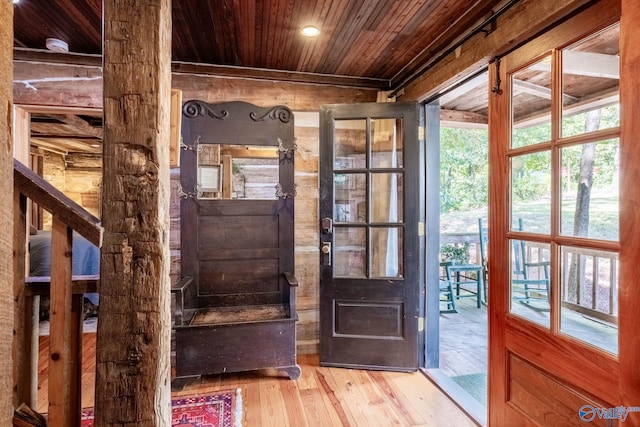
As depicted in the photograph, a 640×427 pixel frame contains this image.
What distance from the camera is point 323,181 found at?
246 cm

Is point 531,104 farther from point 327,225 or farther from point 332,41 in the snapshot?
point 327,225

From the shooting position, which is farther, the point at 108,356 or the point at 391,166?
the point at 391,166

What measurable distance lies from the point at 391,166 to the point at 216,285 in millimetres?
1712

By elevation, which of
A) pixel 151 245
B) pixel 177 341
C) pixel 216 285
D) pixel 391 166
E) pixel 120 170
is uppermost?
pixel 391 166

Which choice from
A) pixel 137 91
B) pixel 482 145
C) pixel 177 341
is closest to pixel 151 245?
pixel 137 91

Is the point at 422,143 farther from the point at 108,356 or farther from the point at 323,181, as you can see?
the point at 108,356

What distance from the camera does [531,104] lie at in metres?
1.49

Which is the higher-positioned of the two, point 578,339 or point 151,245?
point 151,245

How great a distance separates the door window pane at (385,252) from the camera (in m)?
2.44

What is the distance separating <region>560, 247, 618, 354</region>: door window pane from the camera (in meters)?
1.16

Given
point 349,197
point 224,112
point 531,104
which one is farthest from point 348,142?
point 531,104

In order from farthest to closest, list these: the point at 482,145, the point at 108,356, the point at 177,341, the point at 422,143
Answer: the point at 482,145
the point at 422,143
the point at 177,341
the point at 108,356

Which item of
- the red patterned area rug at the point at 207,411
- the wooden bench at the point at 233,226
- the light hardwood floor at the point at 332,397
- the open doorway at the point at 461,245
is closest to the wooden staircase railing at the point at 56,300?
the red patterned area rug at the point at 207,411

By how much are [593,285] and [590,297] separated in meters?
0.05
